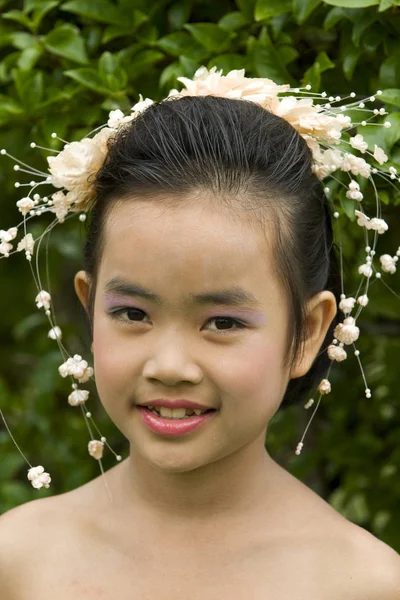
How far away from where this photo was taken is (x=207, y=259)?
2074 mm

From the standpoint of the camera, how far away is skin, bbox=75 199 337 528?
2.09 metres

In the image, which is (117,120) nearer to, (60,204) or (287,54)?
(60,204)

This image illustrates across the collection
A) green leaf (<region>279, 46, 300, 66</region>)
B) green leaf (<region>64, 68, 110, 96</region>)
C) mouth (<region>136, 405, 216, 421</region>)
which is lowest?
mouth (<region>136, 405, 216, 421</region>)

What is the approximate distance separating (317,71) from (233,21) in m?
0.33

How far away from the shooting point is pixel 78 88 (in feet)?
9.29

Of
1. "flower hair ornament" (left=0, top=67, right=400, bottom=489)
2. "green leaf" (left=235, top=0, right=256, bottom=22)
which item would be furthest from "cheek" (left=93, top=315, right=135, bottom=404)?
"green leaf" (left=235, top=0, right=256, bottom=22)

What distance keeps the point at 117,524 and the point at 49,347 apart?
4.97 feet

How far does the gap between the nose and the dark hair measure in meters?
0.25

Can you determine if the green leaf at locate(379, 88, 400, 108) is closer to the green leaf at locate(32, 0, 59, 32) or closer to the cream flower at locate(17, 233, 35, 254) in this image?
the cream flower at locate(17, 233, 35, 254)

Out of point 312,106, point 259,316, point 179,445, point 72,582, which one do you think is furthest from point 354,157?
point 72,582

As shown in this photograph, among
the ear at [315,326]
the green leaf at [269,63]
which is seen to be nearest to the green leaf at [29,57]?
the green leaf at [269,63]

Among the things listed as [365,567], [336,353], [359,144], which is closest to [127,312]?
[336,353]

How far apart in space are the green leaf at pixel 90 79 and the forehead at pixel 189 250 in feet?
2.21

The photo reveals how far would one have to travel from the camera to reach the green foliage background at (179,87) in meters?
2.60
